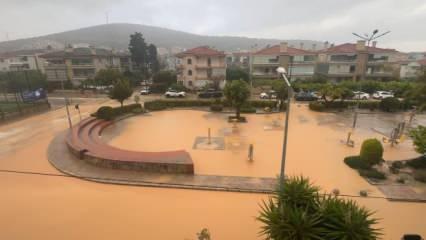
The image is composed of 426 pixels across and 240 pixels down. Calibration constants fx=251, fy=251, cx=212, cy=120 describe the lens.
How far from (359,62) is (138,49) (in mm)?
45219

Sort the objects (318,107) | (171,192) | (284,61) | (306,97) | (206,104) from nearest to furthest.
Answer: (171,192) < (318,107) < (206,104) < (306,97) < (284,61)

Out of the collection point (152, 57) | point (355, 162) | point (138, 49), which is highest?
point (138, 49)

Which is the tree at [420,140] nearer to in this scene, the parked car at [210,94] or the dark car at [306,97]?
the dark car at [306,97]

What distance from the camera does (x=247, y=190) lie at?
11.6 metres

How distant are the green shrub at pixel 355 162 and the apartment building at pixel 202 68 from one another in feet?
101

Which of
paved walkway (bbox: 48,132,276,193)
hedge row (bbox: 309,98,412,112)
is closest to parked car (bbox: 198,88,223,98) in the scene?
hedge row (bbox: 309,98,412,112)

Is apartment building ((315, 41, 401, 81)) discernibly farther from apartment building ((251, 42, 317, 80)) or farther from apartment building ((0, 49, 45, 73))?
apartment building ((0, 49, 45, 73))

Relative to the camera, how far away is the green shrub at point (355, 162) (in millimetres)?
14070

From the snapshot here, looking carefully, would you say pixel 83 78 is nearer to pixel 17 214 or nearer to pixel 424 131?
pixel 17 214

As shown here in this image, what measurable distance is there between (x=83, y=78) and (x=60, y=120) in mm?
28238

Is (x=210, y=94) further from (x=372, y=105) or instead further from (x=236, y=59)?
(x=236, y=59)

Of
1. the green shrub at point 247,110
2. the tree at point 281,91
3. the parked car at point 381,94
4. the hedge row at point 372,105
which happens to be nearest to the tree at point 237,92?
the green shrub at point 247,110

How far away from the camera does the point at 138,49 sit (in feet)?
185

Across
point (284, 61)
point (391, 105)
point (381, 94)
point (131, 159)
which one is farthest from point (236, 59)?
point (131, 159)
